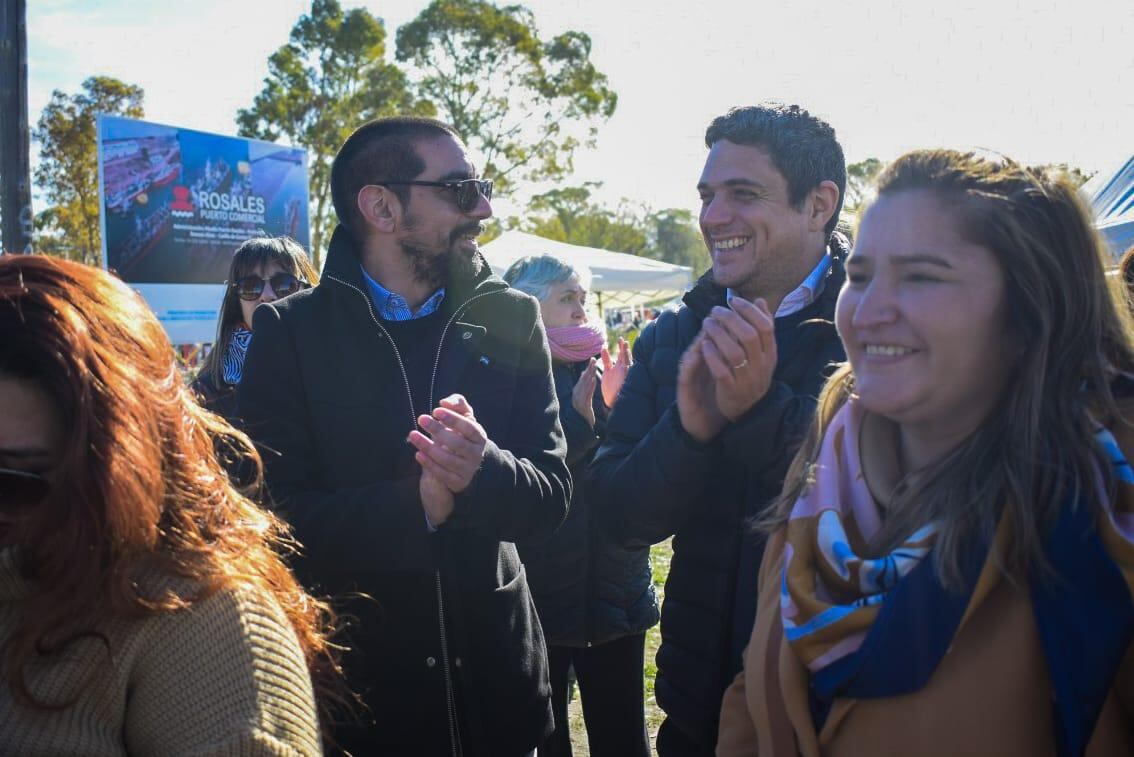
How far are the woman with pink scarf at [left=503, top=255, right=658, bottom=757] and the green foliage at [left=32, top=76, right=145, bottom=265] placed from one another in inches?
640

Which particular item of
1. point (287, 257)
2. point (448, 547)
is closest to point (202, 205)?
point (287, 257)

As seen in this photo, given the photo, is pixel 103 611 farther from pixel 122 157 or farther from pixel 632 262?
pixel 632 262

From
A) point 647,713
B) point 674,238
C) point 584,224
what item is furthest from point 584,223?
point 647,713

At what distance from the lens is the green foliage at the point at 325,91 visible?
22.2 metres

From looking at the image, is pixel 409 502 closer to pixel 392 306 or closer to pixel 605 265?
pixel 392 306

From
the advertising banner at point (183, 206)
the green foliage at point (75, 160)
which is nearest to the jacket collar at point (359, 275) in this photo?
the advertising banner at point (183, 206)

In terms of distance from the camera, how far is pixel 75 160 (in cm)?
1811

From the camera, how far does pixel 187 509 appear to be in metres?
1.50

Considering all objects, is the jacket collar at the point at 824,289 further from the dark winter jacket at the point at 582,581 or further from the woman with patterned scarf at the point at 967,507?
the dark winter jacket at the point at 582,581

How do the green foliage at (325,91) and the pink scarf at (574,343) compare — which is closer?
the pink scarf at (574,343)

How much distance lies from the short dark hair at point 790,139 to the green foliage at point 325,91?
20.3 meters

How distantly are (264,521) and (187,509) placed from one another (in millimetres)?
181

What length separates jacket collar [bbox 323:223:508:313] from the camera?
2455 mm

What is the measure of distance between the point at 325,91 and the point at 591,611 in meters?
21.9
